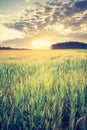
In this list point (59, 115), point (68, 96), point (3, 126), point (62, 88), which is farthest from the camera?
point (62, 88)

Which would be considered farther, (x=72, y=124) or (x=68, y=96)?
(x=68, y=96)

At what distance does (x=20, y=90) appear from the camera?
284 cm

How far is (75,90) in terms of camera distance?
9.50 ft

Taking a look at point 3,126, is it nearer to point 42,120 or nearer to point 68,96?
point 42,120

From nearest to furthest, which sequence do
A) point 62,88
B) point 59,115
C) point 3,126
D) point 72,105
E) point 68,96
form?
point 3,126, point 59,115, point 72,105, point 68,96, point 62,88

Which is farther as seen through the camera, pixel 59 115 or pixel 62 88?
pixel 62 88

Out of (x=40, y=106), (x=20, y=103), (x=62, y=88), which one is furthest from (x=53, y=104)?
(x=62, y=88)

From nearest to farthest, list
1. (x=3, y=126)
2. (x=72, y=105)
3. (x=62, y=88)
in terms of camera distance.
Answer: (x=3, y=126) → (x=72, y=105) → (x=62, y=88)

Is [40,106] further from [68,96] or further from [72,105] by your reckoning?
[68,96]

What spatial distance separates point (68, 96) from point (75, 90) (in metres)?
0.21

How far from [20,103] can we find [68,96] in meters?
0.62

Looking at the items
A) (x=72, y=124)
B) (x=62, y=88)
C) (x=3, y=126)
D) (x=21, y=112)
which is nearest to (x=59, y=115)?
(x=72, y=124)

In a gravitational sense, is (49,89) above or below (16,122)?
above

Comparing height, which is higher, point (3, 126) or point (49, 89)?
point (49, 89)
